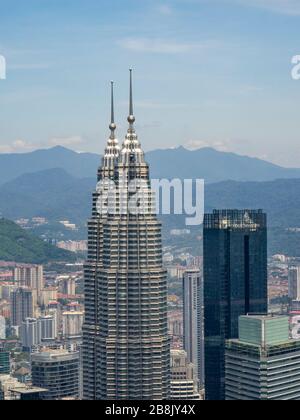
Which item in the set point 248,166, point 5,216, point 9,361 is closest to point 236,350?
point 248,166

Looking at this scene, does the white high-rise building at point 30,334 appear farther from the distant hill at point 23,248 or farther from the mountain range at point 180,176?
the mountain range at point 180,176

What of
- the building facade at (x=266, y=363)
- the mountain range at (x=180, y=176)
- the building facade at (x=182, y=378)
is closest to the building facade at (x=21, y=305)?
the mountain range at (x=180, y=176)

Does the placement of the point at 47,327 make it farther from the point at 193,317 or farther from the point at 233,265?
the point at 233,265

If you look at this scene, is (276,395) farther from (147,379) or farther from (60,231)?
(60,231)

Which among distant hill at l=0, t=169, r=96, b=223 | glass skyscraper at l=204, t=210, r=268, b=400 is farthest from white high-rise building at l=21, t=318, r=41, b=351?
glass skyscraper at l=204, t=210, r=268, b=400

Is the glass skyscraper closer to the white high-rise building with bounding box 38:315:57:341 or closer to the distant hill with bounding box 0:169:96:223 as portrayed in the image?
the distant hill with bounding box 0:169:96:223
